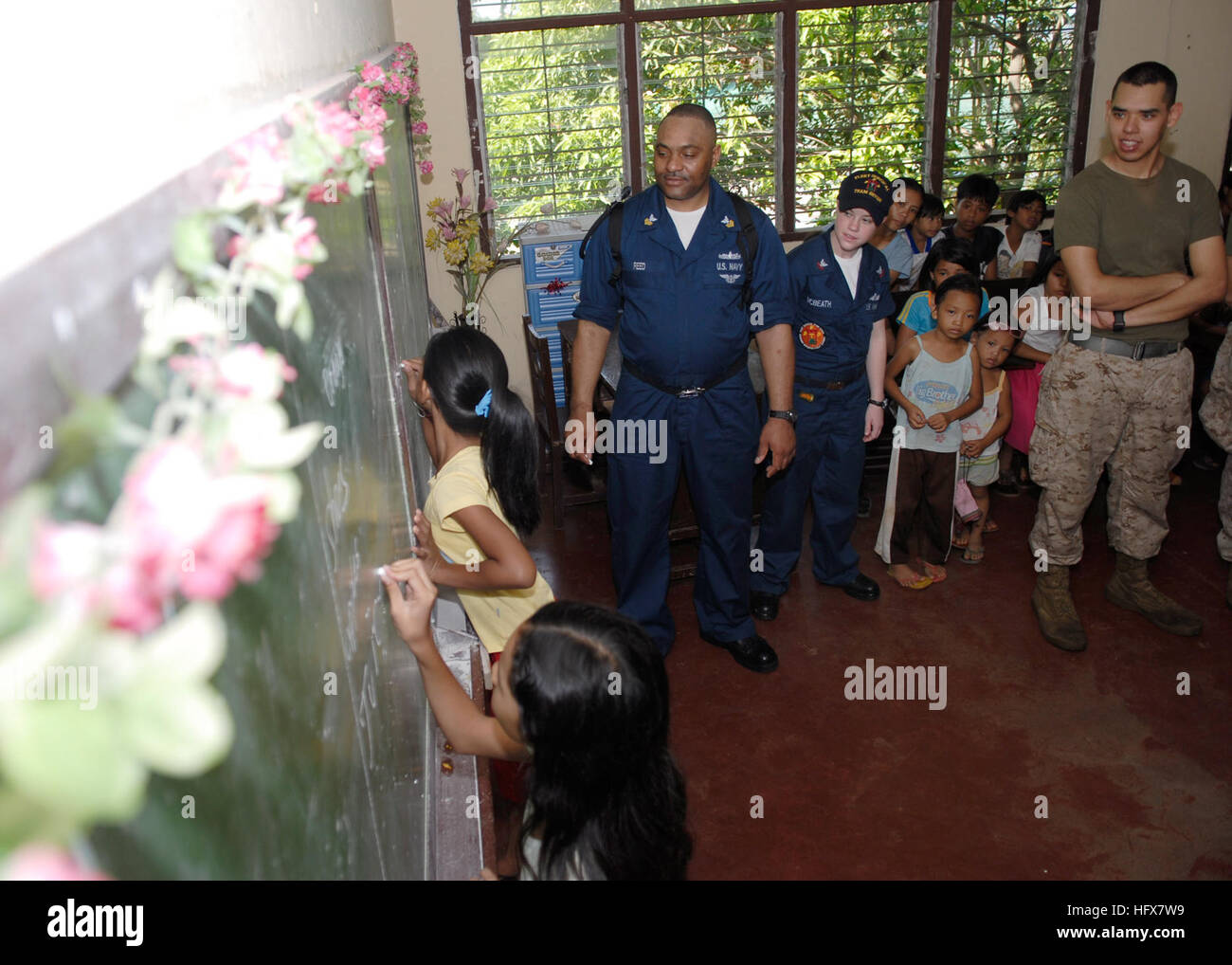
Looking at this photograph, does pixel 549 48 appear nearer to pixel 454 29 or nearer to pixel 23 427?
pixel 454 29

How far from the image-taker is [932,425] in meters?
3.48

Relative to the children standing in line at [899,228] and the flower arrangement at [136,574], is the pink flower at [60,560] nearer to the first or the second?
the flower arrangement at [136,574]

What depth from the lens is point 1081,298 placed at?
114 inches

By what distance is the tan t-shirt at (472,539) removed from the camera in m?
1.92

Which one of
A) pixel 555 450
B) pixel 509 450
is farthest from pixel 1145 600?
pixel 509 450

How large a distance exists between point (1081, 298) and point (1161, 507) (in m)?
0.80

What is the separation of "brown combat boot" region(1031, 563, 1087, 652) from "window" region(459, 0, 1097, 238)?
3.00 meters

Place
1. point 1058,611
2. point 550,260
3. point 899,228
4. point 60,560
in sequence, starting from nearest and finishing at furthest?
point 60,560 < point 1058,611 < point 899,228 < point 550,260

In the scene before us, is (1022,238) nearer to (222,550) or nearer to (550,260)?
(550,260)

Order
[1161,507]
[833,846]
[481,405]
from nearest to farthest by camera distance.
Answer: [481,405]
[833,846]
[1161,507]

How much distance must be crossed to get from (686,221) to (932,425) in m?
1.29

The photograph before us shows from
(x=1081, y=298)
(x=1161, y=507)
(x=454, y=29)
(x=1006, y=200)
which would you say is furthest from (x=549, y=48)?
(x=1161, y=507)
